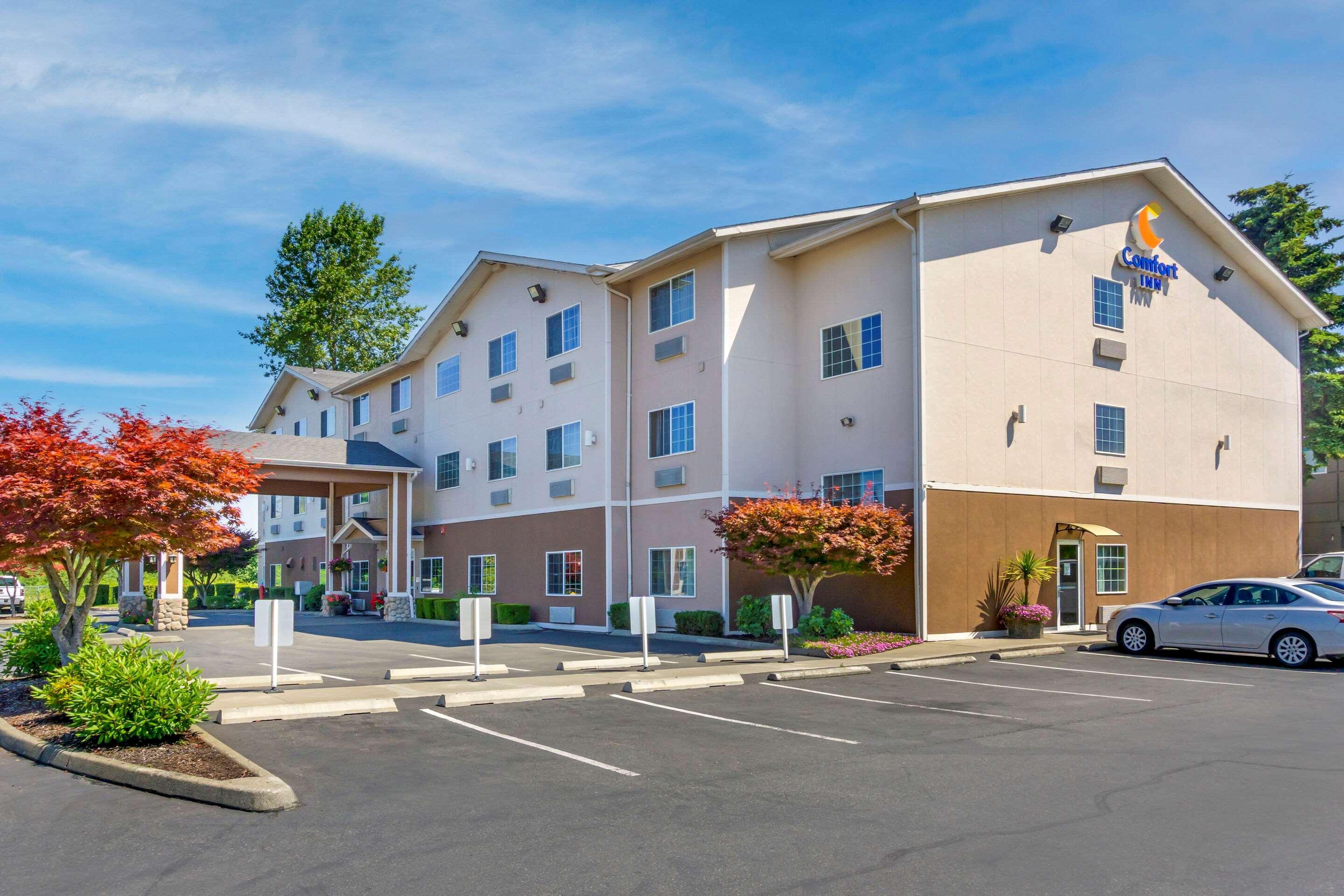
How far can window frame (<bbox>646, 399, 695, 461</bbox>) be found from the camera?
925 inches

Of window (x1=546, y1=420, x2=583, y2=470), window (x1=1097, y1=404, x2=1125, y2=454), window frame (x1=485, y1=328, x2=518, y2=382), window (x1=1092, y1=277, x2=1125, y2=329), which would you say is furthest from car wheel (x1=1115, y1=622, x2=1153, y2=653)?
window frame (x1=485, y1=328, x2=518, y2=382)

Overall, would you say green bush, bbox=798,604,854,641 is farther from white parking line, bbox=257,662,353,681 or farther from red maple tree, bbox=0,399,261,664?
red maple tree, bbox=0,399,261,664

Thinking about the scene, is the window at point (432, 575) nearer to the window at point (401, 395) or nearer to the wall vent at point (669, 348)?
the window at point (401, 395)

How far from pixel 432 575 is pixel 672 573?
12588 millimetres

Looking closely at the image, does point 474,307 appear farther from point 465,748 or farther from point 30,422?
point 465,748

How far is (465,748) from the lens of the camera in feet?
32.3

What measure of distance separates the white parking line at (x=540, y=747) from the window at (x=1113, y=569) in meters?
16.9

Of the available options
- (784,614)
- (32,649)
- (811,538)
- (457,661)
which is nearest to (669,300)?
(811,538)

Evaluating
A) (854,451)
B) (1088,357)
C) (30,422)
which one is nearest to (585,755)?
(30,422)

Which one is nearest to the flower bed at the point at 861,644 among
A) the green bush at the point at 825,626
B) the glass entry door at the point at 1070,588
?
the green bush at the point at 825,626

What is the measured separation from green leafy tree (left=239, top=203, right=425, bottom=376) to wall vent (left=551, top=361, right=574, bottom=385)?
27190mm

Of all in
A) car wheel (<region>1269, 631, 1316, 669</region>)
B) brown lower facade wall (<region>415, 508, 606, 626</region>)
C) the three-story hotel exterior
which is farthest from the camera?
brown lower facade wall (<region>415, 508, 606, 626</region>)

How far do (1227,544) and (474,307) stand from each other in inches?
862

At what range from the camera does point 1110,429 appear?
24.1m
